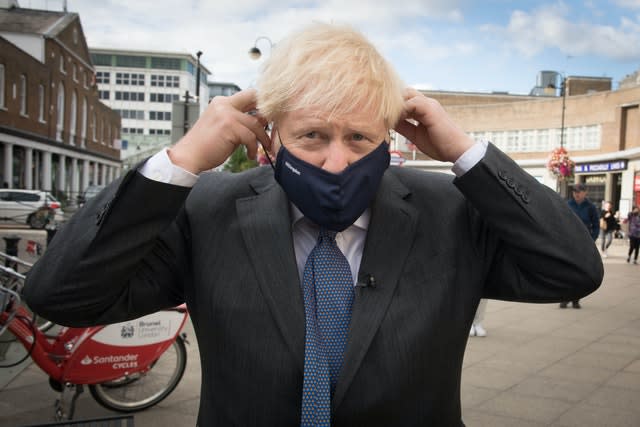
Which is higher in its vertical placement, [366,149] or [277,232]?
[366,149]

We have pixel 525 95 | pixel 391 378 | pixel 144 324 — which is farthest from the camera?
pixel 525 95

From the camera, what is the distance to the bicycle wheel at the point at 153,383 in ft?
15.9

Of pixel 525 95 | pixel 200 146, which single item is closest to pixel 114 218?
pixel 200 146

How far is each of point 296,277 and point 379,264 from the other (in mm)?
241

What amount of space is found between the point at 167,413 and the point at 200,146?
3.73 m

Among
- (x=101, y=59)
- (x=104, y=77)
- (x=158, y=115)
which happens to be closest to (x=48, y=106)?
(x=158, y=115)

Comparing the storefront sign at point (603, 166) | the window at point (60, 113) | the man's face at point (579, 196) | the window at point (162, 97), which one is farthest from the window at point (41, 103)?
the window at point (162, 97)

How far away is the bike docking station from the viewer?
4207 millimetres

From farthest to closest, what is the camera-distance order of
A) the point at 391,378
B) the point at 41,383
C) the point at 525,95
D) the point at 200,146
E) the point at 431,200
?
1. the point at 525,95
2. the point at 41,383
3. the point at 431,200
4. the point at 200,146
5. the point at 391,378

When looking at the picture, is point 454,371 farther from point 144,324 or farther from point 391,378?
point 144,324

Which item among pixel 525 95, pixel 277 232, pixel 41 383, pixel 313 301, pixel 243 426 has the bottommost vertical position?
pixel 41 383

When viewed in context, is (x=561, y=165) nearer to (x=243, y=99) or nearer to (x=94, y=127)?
(x=243, y=99)

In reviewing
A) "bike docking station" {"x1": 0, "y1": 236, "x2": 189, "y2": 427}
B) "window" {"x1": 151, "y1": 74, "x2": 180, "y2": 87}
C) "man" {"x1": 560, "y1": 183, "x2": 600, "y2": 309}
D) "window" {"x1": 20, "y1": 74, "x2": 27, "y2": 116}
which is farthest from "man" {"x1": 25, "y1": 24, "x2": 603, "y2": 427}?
"window" {"x1": 151, "y1": 74, "x2": 180, "y2": 87}

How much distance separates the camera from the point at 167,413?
4816 millimetres
